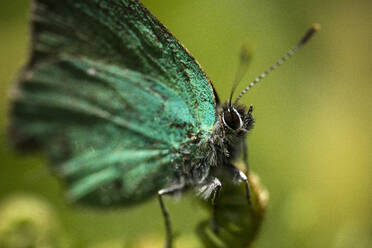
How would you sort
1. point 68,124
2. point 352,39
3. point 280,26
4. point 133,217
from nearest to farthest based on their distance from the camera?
point 68,124, point 133,217, point 280,26, point 352,39

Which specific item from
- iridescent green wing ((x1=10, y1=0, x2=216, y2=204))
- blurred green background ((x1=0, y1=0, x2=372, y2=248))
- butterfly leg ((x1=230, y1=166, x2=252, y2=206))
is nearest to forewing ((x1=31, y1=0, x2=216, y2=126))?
iridescent green wing ((x1=10, y1=0, x2=216, y2=204))

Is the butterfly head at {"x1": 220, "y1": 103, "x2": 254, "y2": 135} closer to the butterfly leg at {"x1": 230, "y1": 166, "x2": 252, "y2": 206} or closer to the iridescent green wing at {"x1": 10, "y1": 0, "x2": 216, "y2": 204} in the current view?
the iridescent green wing at {"x1": 10, "y1": 0, "x2": 216, "y2": 204}

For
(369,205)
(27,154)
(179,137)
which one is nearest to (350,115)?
(369,205)

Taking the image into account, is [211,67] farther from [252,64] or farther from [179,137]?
[179,137]

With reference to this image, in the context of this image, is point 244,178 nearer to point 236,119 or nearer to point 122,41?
point 236,119

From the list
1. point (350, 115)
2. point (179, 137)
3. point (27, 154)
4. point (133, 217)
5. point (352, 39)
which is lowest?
point (133, 217)

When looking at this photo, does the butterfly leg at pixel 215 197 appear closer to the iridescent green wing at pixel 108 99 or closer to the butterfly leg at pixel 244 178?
the butterfly leg at pixel 244 178

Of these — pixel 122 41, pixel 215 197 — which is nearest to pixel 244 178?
pixel 215 197
